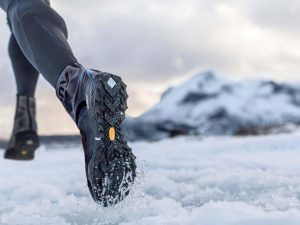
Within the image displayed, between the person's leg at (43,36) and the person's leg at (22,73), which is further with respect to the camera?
the person's leg at (22,73)

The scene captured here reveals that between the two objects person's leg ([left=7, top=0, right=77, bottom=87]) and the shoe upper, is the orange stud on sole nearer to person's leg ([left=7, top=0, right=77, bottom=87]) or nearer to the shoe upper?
the shoe upper

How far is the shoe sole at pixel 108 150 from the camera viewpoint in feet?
4.83

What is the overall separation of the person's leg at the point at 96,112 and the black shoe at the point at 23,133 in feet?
2.34

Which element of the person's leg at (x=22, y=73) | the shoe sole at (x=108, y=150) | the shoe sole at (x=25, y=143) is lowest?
the shoe sole at (x=108, y=150)

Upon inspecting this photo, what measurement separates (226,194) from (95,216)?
0.62m

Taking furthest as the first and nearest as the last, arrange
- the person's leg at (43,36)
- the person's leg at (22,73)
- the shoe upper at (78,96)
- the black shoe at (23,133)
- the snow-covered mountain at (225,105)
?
the snow-covered mountain at (225,105) → the person's leg at (22,73) → the black shoe at (23,133) → the person's leg at (43,36) → the shoe upper at (78,96)

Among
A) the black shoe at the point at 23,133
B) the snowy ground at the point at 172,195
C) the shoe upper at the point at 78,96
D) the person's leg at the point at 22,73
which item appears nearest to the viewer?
the snowy ground at the point at 172,195

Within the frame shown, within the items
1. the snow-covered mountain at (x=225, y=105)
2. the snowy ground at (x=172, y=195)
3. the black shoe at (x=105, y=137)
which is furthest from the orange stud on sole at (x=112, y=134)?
the snow-covered mountain at (x=225, y=105)

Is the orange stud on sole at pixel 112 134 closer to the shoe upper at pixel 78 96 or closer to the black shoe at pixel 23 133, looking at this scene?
the shoe upper at pixel 78 96

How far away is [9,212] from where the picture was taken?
175cm

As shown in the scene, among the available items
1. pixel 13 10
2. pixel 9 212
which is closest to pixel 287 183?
pixel 9 212

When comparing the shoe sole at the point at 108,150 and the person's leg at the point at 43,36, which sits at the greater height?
the person's leg at the point at 43,36

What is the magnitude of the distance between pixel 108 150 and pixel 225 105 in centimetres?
9054

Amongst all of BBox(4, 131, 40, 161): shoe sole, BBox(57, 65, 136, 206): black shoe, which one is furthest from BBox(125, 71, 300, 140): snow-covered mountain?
BBox(57, 65, 136, 206): black shoe
